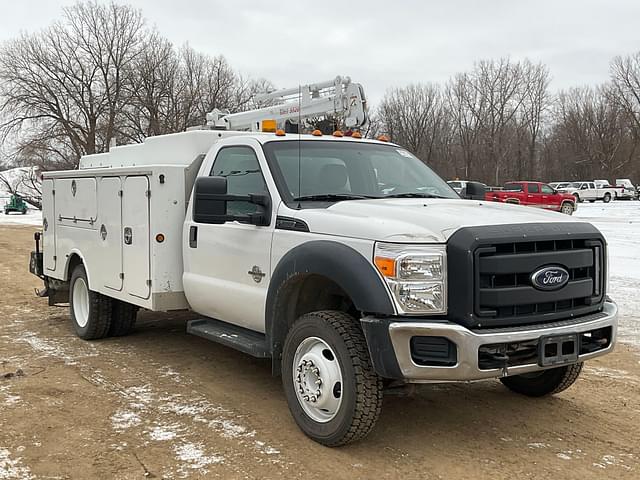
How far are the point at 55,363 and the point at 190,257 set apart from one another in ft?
6.00

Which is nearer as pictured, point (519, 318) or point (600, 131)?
point (519, 318)

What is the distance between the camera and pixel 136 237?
651 cm

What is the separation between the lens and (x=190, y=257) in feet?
20.0

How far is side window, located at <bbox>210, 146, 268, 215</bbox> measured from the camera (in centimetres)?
544

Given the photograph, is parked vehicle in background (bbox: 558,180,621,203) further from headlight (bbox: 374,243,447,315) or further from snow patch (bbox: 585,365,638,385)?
headlight (bbox: 374,243,447,315)

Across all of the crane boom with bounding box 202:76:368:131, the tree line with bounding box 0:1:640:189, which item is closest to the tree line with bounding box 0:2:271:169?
the tree line with bounding box 0:1:640:189

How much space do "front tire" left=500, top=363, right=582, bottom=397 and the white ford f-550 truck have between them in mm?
13

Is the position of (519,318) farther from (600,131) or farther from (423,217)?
(600,131)

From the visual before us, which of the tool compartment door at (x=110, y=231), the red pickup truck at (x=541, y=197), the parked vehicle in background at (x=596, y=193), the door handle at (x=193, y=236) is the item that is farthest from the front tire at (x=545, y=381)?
the parked vehicle in background at (x=596, y=193)

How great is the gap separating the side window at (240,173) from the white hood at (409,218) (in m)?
0.69

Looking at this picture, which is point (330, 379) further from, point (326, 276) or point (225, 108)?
point (225, 108)

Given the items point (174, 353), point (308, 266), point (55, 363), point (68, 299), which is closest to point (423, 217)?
point (308, 266)

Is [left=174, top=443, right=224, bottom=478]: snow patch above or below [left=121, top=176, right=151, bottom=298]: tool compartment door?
below

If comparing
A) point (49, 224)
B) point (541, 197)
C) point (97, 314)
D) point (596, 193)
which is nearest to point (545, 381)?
point (97, 314)
